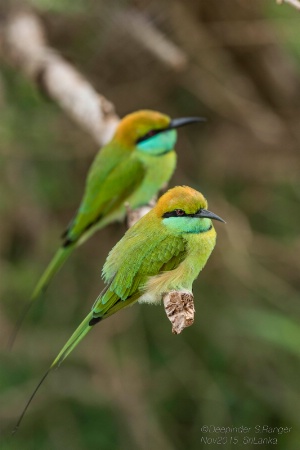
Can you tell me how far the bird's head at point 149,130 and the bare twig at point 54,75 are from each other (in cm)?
10

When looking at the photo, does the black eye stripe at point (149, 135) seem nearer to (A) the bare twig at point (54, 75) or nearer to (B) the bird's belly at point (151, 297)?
(A) the bare twig at point (54, 75)

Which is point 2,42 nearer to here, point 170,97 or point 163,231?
point 170,97

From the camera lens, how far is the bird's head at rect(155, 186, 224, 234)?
1.66m

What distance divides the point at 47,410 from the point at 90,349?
1.00ft

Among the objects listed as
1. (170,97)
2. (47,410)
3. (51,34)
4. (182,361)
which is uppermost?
(51,34)

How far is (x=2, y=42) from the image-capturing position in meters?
2.90

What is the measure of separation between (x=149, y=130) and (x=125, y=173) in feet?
0.60

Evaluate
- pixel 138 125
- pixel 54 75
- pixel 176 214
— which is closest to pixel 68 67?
pixel 54 75

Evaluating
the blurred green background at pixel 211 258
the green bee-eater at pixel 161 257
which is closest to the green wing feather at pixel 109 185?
→ the blurred green background at pixel 211 258

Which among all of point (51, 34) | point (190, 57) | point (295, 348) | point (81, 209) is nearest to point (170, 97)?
point (190, 57)

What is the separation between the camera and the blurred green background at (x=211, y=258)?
2748mm

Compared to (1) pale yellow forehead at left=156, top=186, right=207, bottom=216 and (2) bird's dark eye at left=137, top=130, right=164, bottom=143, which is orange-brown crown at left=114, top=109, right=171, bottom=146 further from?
(1) pale yellow forehead at left=156, top=186, right=207, bottom=216

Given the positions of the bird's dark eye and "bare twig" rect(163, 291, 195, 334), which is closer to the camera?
"bare twig" rect(163, 291, 195, 334)

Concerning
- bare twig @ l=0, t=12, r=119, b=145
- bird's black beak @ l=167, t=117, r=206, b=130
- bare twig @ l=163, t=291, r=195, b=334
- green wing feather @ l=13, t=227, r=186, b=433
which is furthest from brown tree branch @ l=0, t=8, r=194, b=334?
bare twig @ l=163, t=291, r=195, b=334
